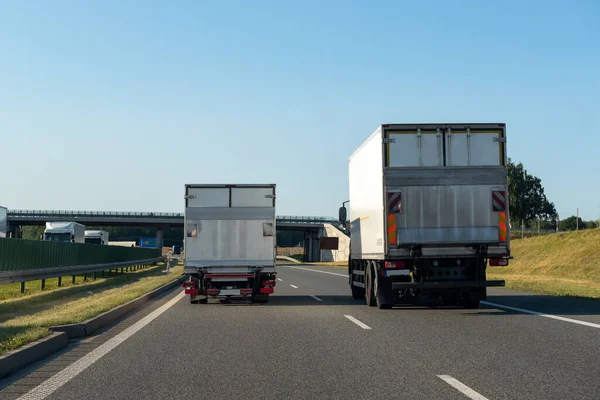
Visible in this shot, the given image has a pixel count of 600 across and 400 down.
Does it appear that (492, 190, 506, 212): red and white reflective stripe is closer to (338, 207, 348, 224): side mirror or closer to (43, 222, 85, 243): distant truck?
(338, 207, 348, 224): side mirror

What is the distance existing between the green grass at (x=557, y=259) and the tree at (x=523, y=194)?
36.4 metres

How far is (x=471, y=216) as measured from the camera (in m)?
13.4

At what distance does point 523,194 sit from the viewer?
90.6 m

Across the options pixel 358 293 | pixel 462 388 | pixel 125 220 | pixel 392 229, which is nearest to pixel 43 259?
pixel 358 293

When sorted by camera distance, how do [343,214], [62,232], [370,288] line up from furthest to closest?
[62,232]
[343,214]
[370,288]

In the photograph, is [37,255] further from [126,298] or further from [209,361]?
[209,361]

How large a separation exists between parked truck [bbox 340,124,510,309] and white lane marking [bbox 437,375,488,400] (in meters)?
6.54

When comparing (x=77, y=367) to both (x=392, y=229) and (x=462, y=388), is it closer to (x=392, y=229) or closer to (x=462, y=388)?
(x=462, y=388)

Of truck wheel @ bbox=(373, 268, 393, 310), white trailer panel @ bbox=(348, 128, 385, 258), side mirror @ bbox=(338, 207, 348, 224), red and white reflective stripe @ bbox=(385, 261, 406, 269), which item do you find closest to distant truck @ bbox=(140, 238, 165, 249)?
side mirror @ bbox=(338, 207, 348, 224)

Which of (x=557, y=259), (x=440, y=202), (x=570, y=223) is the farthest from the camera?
(x=570, y=223)

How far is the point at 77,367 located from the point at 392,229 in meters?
7.40

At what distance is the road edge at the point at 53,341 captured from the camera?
23.9ft

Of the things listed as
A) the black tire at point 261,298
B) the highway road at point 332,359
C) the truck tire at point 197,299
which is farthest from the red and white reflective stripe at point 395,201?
the truck tire at point 197,299

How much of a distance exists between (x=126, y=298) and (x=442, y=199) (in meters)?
8.22
